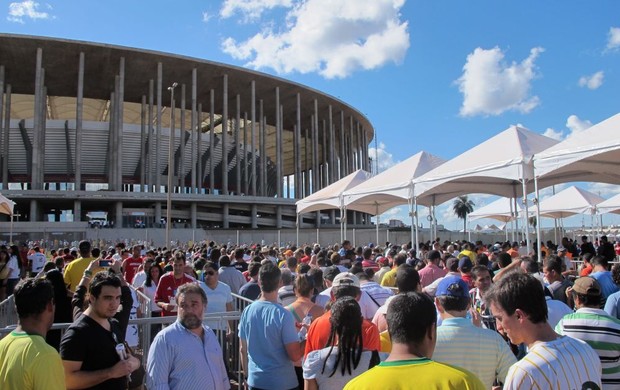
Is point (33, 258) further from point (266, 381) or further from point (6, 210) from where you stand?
point (266, 381)

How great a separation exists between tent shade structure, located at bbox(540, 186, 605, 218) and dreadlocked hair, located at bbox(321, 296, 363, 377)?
2118 cm

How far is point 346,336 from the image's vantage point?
3111 mm

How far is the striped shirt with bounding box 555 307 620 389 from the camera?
3123mm

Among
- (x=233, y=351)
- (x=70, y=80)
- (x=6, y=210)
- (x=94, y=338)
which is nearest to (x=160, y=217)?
(x=70, y=80)

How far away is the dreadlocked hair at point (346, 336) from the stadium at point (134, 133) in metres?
37.8

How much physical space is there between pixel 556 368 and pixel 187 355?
241cm

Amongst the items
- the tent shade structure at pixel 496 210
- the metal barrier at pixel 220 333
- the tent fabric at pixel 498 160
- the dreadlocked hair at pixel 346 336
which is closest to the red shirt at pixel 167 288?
the metal barrier at pixel 220 333

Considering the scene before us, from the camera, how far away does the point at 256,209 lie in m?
53.5

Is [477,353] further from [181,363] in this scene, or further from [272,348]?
[181,363]

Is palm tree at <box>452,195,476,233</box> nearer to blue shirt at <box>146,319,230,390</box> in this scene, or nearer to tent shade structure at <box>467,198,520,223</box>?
tent shade structure at <box>467,198,520,223</box>

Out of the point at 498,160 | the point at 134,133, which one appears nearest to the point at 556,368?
the point at 498,160

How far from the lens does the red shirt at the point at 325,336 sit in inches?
127

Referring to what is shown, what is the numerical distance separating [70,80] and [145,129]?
8668 millimetres

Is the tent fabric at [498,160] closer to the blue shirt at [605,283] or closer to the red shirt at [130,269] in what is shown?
the blue shirt at [605,283]
